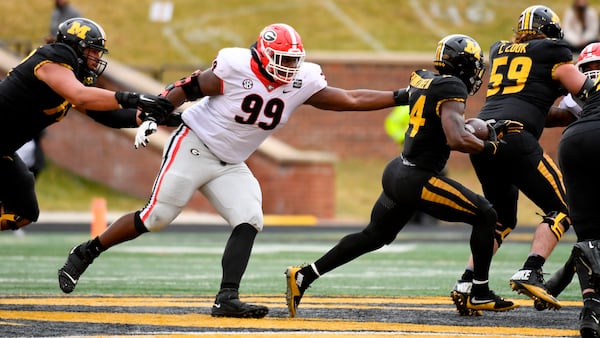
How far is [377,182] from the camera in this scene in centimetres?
2300

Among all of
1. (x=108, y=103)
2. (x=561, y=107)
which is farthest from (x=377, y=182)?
(x=108, y=103)

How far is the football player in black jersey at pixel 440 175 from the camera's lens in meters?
7.59

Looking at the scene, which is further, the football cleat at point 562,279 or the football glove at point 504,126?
the football cleat at point 562,279

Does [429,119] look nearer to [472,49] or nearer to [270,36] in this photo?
[472,49]

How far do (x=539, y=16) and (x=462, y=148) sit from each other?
170cm

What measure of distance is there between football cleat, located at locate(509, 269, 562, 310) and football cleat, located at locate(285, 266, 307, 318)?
1331 mm

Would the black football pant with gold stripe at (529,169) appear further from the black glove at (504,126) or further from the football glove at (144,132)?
the football glove at (144,132)

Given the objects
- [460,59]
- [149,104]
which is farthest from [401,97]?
[149,104]

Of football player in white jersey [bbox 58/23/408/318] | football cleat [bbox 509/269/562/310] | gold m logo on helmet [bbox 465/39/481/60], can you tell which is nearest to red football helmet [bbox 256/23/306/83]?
football player in white jersey [bbox 58/23/408/318]

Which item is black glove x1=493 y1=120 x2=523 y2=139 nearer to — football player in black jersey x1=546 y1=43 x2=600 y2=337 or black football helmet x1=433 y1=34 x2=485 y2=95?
black football helmet x1=433 y1=34 x2=485 y2=95

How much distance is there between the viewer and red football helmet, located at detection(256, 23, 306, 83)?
25.4 feet

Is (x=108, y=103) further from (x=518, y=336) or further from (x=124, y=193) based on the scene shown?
(x=124, y=193)

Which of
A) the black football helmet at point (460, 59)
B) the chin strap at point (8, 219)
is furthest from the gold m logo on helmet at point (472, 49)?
the chin strap at point (8, 219)

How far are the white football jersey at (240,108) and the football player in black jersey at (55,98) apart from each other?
0.33 m
